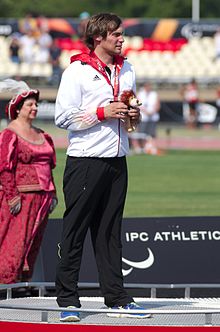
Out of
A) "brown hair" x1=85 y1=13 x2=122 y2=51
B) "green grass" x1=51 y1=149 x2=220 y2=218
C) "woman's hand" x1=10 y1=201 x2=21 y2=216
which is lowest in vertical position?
"woman's hand" x1=10 y1=201 x2=21 y2=216

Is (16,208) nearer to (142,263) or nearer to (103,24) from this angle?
(142,263)

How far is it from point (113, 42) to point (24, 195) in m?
2.64

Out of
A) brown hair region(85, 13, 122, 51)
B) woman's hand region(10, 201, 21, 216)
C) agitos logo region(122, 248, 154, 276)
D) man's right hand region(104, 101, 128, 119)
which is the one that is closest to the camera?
man's right hand region(104, 101, 128, 119)

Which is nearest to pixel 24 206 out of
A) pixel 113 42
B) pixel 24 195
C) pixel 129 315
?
pixel 24 195

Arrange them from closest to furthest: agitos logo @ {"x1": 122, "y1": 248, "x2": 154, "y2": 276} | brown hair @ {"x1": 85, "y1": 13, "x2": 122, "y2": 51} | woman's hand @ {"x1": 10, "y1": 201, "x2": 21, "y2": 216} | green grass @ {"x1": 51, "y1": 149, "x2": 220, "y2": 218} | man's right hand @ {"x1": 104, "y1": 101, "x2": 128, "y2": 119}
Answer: man's right hand @ {"x1": 104, "y1": 101, "x2": 128, "y2": 119} < brown hair @ {"x1": 85, "y1": 13, "x2": 122, "y2": 51} < woman's hand @ {"x1": 10, "y1": 201, "x2": 21, "y2": 216} < agitos logo @ {"x1": 122, "y1": 248, "x2": 154, "y2": 276} < green grass @ {"x1": 51, "y1": 149, "x2": 220, "y2": 218}

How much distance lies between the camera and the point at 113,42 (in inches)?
284

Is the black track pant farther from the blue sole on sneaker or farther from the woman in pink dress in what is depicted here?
the woman in pink dress

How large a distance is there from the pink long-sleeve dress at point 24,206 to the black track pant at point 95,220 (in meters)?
2.10

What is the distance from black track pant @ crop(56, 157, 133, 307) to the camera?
23.7ft

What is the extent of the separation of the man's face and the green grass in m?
9.08

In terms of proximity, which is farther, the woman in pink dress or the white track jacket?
the woman in pink dress

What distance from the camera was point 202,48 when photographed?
152ft

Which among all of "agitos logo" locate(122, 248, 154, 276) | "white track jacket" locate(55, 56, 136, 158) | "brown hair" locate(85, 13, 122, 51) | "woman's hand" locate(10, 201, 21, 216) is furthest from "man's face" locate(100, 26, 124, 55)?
"agitos logo" locate(122, 248, 154, 276)

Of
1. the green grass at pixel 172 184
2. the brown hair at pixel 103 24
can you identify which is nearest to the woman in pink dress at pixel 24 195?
the brown hair at pixel 103 24
